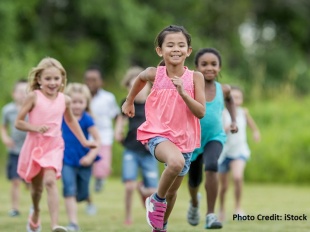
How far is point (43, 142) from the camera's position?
1082 cm

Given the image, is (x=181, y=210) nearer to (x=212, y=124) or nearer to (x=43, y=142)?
(x=212, y=124)

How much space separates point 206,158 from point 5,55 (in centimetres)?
1954

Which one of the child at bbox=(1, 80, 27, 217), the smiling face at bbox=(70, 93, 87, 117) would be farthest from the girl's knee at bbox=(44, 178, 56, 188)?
the child at bbox=(1, 80, 27, 217)

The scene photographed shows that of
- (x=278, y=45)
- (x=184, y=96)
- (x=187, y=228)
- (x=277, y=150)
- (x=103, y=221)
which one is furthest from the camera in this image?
(x=278, y=45)

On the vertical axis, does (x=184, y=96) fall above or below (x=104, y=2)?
below

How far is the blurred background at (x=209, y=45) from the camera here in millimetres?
22062

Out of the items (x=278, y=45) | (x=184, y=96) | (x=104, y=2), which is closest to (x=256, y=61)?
(x=278, y=45)

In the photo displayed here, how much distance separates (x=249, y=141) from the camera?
873 inches

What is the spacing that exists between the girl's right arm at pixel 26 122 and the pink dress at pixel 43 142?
0.05m

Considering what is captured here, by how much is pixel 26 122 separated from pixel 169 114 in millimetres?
2059

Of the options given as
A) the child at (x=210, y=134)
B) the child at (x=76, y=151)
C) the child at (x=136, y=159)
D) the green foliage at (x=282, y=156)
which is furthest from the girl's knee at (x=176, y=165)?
the green foliage at (x=282, y=156)

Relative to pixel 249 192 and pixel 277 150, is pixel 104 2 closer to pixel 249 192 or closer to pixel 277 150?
pixel 277 150

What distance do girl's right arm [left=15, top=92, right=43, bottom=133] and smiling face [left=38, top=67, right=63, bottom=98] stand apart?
0.14 meters

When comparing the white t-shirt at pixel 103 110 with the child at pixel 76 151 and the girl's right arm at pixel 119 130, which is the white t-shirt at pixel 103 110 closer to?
the girl's right arm at pixel 119 130
